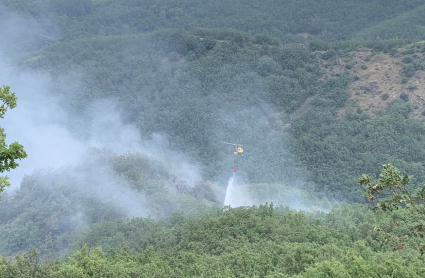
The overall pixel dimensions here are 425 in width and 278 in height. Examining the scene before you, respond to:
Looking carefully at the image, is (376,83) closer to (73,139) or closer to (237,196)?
(237,196)

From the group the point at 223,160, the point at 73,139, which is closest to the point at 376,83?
the point at 223,160

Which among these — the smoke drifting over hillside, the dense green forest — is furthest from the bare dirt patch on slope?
the smoke drifting over hillside

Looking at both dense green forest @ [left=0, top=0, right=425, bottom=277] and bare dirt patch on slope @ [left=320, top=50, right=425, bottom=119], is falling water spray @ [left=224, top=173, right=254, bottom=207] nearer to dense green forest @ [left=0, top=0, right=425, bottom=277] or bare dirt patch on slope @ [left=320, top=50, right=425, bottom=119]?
dense green forest @ [left=0, top=0, right=425, bottom=277]

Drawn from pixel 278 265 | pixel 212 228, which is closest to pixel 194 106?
pixel 212 228

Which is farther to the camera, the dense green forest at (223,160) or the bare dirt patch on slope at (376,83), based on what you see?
the bare dirt patch on slope at (376,83)

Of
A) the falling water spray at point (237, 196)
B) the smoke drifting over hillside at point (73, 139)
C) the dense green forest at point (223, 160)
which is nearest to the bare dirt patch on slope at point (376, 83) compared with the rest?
the dense green forest at point (223, 160)

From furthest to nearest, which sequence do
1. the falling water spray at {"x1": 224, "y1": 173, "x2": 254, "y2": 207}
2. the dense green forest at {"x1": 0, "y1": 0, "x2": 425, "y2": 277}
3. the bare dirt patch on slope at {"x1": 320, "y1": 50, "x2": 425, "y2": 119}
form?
the bare dirt patch on slope at {"x1": 320, "y1": 50, "x2": 425, "y2": 119}
the falling water spray at {"x1": 224, "y1": 173, "x2": 254, "y2": 207}
the dense green forest at {"x1": 0, "y1": 0, "x2": 425, "y2": 277}

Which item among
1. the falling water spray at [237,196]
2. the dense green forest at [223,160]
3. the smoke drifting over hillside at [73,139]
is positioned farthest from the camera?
the falling water spray at [237,196]

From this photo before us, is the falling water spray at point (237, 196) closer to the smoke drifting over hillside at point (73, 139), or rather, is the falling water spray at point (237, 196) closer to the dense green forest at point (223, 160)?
the dense green forest at point (223, 160)

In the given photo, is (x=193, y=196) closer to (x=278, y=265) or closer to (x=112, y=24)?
(x=278, y=265)
